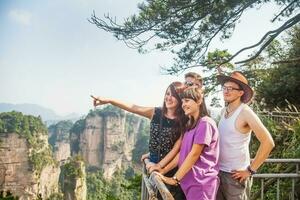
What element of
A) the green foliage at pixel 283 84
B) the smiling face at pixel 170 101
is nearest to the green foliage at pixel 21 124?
the green foliage at pixel 283 84

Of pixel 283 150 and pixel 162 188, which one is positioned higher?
pixel 283 150

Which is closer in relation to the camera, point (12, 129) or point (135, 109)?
point (135, 109)

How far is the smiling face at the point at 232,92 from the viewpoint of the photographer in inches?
86.7

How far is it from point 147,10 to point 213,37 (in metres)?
1.58

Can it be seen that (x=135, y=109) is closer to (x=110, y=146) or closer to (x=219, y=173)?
(x=219, y=173)

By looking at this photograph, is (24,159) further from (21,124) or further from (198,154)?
(198,154)

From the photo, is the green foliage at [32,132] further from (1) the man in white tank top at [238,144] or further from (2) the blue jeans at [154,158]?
(1) the man in white tank top at [238,144]

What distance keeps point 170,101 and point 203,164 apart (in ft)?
1.48

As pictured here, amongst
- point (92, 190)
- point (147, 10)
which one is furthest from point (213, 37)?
point (92, 190)

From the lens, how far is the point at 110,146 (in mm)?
88062

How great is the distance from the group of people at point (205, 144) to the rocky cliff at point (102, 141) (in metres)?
82.0

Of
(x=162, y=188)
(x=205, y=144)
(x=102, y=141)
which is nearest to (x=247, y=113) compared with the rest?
(x=205, y=144)

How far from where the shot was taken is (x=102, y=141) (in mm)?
87062

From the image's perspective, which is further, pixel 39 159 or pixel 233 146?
pixel 39 159
